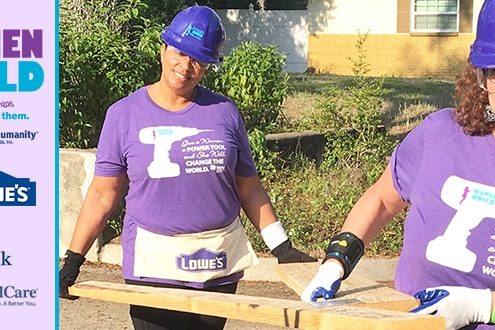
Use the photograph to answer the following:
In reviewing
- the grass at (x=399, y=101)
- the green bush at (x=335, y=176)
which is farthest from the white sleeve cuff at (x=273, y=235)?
the grass at (x=399, y=101)

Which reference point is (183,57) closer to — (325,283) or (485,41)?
(325,283)

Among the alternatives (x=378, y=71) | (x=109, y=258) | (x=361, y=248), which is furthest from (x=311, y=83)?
(x=361, y=248)

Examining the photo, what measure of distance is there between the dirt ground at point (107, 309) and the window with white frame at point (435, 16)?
61.0ft

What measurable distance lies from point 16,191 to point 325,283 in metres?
2.08

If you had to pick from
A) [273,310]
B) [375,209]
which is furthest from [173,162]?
[273,310]

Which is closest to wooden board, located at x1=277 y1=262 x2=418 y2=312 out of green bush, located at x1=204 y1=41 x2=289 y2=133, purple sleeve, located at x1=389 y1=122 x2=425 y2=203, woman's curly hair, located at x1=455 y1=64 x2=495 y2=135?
purple sleeve, located at x1=389 y1=122 x2=425 y2=203

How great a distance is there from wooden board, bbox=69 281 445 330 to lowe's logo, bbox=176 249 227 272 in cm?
62

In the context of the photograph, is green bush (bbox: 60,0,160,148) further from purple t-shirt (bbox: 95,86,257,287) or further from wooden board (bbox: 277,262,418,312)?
wooden board (bbox: 277,262,418,312)

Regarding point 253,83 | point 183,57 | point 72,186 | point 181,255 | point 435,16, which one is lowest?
point 72,186

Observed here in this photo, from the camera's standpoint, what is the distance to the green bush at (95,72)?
9.87 meters

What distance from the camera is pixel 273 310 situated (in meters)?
3.18

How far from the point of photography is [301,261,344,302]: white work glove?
340cm

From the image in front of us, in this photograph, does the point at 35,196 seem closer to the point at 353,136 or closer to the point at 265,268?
the point at 265,268

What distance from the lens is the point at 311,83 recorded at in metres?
20.1
